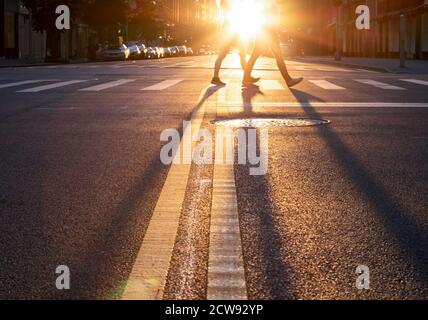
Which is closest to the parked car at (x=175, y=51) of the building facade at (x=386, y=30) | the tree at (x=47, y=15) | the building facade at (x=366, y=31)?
the building facade at (x=366, y=31)

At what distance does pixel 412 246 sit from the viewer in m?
4.12

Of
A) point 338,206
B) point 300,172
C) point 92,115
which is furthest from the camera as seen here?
point 92,115

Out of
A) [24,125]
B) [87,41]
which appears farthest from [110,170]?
[87,41]

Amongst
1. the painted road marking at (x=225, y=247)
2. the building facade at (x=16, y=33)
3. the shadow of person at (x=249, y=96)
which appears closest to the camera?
the painted road marking at (x=225, y=247)

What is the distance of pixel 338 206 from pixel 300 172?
122cm

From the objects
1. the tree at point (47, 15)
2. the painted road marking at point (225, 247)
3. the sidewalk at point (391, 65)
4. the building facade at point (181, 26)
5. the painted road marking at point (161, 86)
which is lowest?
the painted road marking at point (225, 247)

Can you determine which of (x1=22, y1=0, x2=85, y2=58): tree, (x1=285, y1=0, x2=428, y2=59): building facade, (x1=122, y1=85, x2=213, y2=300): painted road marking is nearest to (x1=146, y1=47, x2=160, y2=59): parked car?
(x1=285, y1=0, x2=428, y2=59): building facade

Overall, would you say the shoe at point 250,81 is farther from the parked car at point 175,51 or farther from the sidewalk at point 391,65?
the parked car at point 175,51

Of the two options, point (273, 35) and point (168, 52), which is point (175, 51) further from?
point (273, 35)

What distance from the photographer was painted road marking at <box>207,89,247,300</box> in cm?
340

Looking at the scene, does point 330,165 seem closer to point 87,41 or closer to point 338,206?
point 338,206

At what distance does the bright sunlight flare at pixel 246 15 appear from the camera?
53.7 ft

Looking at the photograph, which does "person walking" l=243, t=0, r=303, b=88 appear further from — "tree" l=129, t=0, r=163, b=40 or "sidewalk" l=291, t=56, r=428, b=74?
"tree" l=129, t=0, r=163, b=40

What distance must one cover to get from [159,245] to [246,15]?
12.9m
